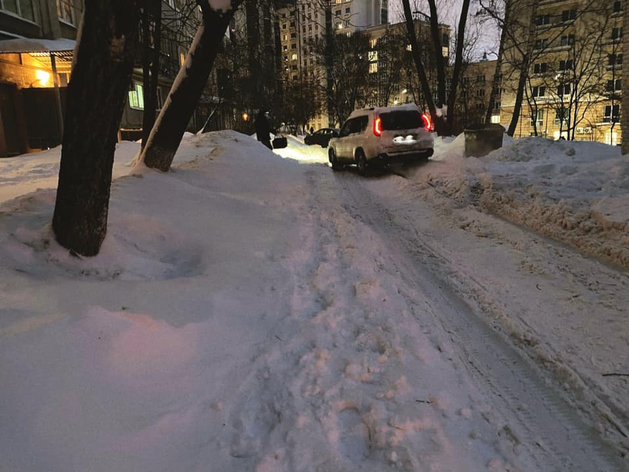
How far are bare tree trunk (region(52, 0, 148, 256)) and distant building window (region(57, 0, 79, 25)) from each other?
788 inches

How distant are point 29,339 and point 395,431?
2.22 metres

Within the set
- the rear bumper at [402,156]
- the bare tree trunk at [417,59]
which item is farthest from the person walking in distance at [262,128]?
the rear bumper at [402,156]

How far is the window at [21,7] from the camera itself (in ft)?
54.3

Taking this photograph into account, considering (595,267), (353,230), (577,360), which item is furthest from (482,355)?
(353,230)

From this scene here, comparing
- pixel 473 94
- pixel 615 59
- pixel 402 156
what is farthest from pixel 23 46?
pixel 473 94

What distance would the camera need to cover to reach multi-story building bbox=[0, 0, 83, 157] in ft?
54.1

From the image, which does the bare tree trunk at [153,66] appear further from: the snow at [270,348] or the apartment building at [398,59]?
the apartment building at [398,59]

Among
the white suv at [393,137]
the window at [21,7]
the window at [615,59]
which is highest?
the window at [21,7]

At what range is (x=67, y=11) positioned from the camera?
68.8 ft

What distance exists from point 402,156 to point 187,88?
6428 millimetres

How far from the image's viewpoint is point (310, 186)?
35.6ft

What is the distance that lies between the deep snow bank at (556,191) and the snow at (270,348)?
44cm

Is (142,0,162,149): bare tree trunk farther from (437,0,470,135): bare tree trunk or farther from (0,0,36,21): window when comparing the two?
(437,0,470,135): bare tree trunk

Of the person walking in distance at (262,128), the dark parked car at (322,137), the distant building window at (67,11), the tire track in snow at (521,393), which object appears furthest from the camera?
the dark parked car at (322,137)
